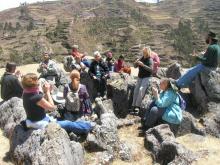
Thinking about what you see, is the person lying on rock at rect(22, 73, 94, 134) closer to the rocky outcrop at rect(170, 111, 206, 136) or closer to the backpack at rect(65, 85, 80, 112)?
the backpack at rect(65, 85, 80, 112)

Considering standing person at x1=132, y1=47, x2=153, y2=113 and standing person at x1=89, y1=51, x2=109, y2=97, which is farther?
standing person at x1=89, y1=51, x2=109, y2=97

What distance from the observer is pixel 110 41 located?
145 meters

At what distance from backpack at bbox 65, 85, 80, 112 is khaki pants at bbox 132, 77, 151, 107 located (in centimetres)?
278

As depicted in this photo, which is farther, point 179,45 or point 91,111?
point 179,45

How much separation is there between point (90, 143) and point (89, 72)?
6225mm

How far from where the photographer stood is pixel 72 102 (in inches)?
514

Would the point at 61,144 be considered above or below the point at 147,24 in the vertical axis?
above

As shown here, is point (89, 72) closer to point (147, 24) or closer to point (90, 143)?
point (90, 143)

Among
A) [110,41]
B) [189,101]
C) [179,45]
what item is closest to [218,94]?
[189,101]

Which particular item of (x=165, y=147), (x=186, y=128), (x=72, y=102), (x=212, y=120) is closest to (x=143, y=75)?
(x=186, y=128)

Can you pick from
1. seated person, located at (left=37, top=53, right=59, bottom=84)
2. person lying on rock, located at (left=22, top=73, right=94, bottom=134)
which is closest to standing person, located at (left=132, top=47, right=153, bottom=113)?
person lying on rock, located at (left=22, top=73, right=94, bottom=134)

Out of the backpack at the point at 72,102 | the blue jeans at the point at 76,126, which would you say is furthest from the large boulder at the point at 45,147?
the backpack at the point at 72,102

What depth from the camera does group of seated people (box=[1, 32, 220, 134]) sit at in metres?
10.4

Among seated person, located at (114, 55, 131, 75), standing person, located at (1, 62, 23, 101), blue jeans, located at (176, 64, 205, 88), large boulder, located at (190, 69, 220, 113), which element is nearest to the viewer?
standing person, located at (1, 62, 23, 101)
